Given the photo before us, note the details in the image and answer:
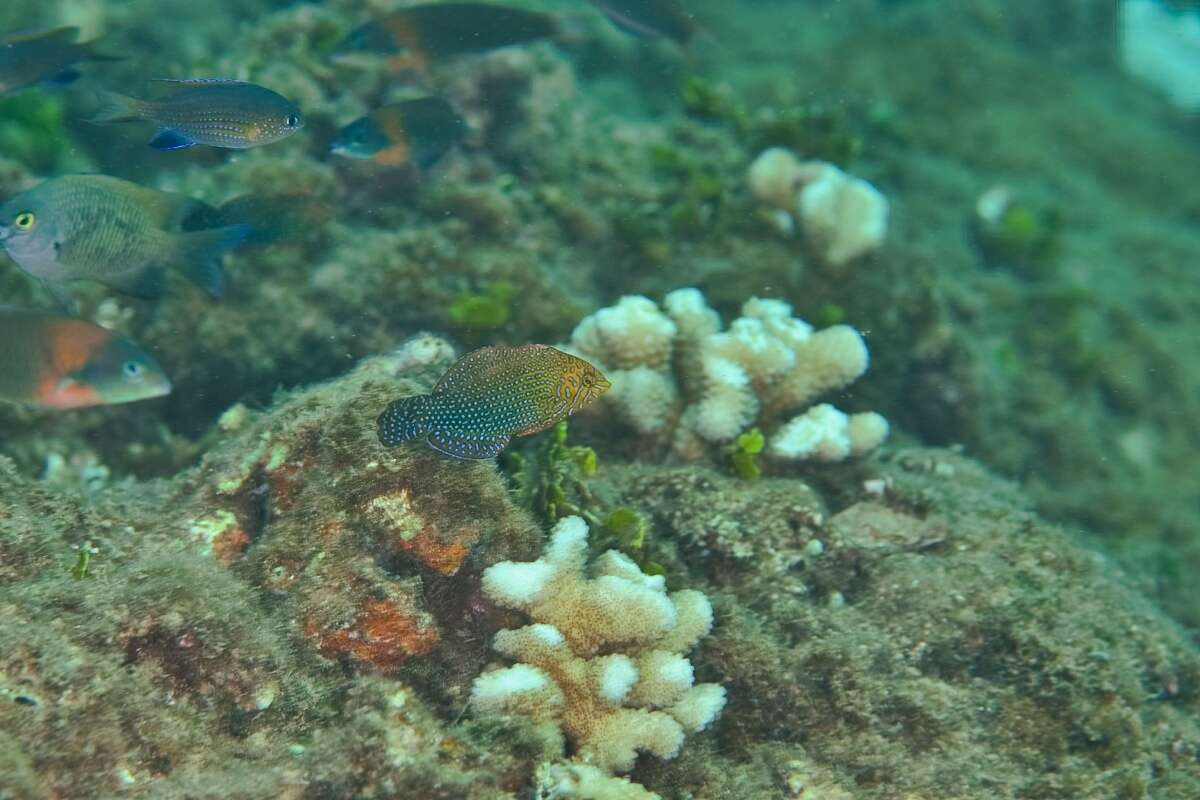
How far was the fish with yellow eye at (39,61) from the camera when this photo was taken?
401 centimetres

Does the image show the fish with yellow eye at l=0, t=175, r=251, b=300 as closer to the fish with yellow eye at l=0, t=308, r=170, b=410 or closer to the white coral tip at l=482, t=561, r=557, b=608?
the fish with yellow eye at l=0, t=308, r=170, b=410

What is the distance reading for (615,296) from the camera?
18.5 ft

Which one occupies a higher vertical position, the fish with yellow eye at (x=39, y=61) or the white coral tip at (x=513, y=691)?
the fish with yellow eye at (x=39, y=61)

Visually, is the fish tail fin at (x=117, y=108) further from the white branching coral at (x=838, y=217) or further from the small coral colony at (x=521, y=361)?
the white branching coral at (x=838, y=217)

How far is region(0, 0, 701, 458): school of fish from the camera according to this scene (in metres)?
2.71

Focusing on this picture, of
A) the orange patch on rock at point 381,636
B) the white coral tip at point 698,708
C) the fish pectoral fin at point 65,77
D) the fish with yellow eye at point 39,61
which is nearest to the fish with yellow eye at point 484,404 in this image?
the orange patch on rock at point 381,636

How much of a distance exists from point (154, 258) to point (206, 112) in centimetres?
75

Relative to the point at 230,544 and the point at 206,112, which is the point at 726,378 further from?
the point at 206,112

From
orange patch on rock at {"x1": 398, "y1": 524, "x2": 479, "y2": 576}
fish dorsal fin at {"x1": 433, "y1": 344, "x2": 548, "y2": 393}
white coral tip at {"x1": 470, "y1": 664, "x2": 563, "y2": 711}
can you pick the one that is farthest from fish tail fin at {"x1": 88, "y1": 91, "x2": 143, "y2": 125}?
white coral tip at {"x1": 470, "y1": 664, "x2": 563, "y2": 711}

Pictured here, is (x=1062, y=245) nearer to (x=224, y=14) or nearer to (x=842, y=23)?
(x=842, y=23)

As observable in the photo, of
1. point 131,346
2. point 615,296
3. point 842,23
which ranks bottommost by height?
point 615,296

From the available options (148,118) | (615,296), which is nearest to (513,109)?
(615,296)

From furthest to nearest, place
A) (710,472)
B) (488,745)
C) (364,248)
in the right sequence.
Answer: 1. (364,248)
2. (710,472)
3. (488,745)

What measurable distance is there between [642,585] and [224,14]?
8.96m
